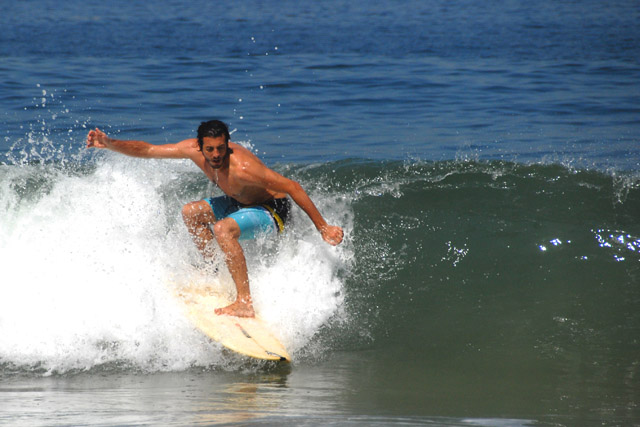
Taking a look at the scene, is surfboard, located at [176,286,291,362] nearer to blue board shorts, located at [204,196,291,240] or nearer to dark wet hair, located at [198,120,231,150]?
blue board shorts, located at [204,196,291,240]

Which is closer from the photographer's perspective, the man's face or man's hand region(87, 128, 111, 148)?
the man's face

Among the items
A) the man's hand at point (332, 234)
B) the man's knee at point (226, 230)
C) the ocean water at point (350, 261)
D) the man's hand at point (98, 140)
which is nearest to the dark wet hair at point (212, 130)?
the man's knee at point (226, 230)

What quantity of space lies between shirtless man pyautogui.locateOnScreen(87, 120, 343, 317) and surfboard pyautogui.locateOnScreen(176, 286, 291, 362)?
111 millimetres

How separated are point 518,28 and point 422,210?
64.2 ft

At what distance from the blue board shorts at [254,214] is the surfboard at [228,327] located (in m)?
0.58

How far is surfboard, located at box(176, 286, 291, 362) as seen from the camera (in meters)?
4.95

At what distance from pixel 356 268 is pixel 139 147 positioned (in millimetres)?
2229

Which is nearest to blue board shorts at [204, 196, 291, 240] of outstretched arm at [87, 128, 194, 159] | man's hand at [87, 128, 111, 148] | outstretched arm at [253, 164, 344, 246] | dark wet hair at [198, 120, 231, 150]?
outstretched arm at [253, 164, 344, 246]

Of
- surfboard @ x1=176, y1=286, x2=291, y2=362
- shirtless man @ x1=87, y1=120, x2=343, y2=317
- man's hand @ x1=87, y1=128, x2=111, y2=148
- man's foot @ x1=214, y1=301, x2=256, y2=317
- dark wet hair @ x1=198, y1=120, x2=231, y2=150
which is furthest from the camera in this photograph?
man's hand @ x1=87, y1=128, x2=111, y2=148

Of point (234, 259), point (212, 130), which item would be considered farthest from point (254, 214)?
point (212, 130)

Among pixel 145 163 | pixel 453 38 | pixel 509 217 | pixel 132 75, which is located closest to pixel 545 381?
pixel 509 217

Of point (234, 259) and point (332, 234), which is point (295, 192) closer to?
point (332, 234)

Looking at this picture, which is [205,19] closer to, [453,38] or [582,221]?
[453,38]

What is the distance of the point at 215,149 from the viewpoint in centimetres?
512
